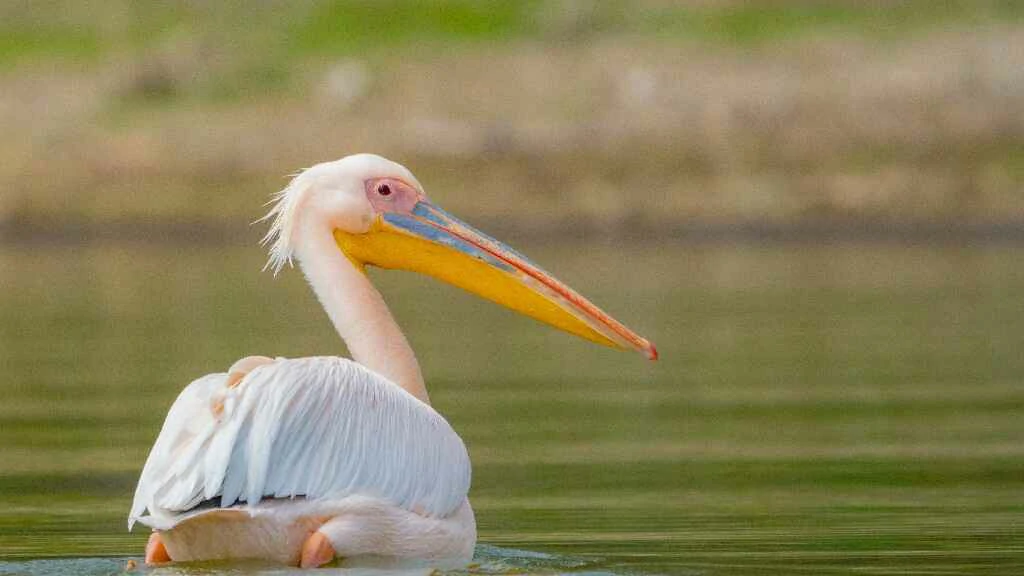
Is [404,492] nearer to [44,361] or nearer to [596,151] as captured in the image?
[44,361]

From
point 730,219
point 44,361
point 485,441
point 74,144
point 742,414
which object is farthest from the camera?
point 74,144

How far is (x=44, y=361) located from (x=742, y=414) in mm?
5371

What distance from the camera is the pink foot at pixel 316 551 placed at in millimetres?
6383

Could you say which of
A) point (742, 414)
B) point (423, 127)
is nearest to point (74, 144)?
point (423, 127)

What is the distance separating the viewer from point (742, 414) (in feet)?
37.3

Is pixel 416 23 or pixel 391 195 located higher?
pixel 416 23

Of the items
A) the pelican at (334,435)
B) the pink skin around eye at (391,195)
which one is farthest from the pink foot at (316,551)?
the pink skin around eye at (391,195)

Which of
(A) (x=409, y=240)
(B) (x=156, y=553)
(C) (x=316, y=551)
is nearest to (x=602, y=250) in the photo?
(A) (x=409, y=240)

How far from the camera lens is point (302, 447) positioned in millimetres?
6484

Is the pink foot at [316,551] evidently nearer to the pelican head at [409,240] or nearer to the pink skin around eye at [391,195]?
the pelican head at [409,240]

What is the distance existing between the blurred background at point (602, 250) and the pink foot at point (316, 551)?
2.92 ft

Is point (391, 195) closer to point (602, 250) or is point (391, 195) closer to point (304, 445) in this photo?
point (304, 445)

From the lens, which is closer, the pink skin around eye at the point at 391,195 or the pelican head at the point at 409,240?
the pelican head at the point at 409,240

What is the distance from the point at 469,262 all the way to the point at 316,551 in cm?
144
